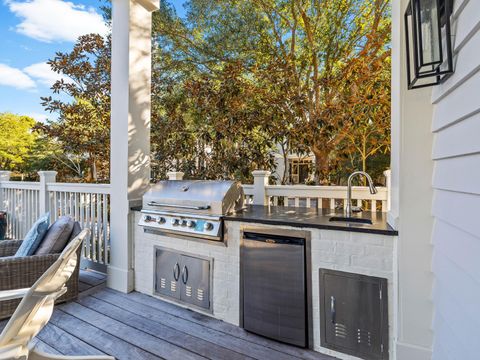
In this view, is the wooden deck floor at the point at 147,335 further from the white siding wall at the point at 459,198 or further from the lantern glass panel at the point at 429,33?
the lantern glass panel at the point at 429,33

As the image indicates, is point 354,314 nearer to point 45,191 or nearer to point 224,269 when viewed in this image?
point 224,269

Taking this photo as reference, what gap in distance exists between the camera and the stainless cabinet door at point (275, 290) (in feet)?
7.23

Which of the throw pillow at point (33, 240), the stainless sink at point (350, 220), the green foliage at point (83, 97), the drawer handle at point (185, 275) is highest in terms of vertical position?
the green foliage at point (83, 97)

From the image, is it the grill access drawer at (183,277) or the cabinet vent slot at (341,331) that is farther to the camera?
the grill access drawer at (183,277)

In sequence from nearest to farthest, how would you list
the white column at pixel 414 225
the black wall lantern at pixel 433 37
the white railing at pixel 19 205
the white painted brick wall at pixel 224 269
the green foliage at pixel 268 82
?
the black wall lantern at pixel 433 37, the white column at pixel 414 225, the white painted brick wall at pixel 224 269, the green foliage at pixel 268 82, the white railing at pixel 19 205

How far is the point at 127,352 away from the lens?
2.15 meters

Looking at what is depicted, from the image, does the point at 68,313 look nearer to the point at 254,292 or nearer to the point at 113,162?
the point at 113,162

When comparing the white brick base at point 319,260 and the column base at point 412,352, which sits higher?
the white brick base at point 319,260

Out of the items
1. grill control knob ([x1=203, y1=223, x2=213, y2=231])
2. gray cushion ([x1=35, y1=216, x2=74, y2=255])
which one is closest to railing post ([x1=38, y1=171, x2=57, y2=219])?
gray cushion ([x1=35, y1=216, x2=74, y2=255])

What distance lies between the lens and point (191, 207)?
8.85 ft

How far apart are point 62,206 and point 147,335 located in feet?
9.15

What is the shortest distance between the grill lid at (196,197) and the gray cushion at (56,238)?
2.71 ft

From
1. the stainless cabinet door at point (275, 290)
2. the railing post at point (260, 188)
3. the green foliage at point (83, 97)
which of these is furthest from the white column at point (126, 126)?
the green foliage at point (83, 97)

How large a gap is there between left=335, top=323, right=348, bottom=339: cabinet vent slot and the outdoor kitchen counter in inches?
27.7
